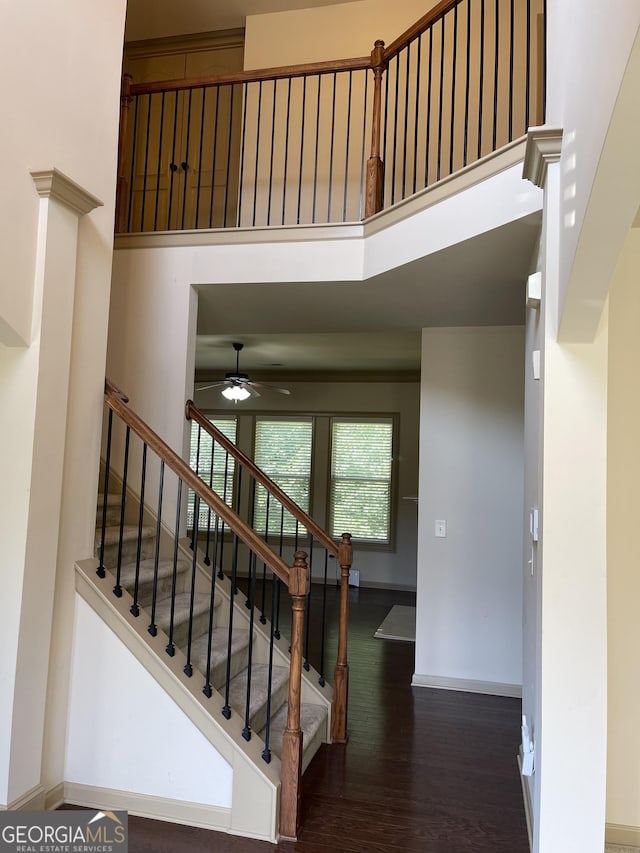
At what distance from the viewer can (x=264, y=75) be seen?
3457mm

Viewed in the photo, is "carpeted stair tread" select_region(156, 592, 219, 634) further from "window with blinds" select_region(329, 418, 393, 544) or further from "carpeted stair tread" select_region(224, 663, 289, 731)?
"window with blinds" select_region(329, 418, 393, 544)

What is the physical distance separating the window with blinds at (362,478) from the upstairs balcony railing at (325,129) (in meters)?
3.76

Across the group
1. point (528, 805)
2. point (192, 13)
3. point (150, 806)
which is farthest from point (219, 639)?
point (192, 13)

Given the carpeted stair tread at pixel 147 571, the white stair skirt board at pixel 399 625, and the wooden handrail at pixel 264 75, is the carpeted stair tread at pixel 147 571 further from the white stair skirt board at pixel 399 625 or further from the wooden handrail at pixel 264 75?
the wooden handrail at pixel 264 75

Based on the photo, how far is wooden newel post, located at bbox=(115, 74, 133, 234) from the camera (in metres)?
3.54

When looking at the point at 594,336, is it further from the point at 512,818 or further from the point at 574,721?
the point at 512,818

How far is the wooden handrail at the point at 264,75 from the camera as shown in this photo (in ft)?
10.7

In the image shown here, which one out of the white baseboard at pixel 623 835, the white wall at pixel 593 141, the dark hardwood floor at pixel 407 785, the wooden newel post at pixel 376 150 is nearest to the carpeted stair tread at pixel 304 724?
the dark hardwood floor at pixel 407 785

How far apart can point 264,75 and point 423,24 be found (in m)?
1.04

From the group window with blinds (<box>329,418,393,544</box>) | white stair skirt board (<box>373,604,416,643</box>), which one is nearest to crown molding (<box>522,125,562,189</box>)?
white stair skirt board (<box>373,604,416,643</box>)

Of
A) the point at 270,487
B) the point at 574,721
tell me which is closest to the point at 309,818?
the point at 574,721

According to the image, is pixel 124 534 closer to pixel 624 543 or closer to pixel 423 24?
pixel 624 543

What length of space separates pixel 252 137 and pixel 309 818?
453 cm

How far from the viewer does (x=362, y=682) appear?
413cm
